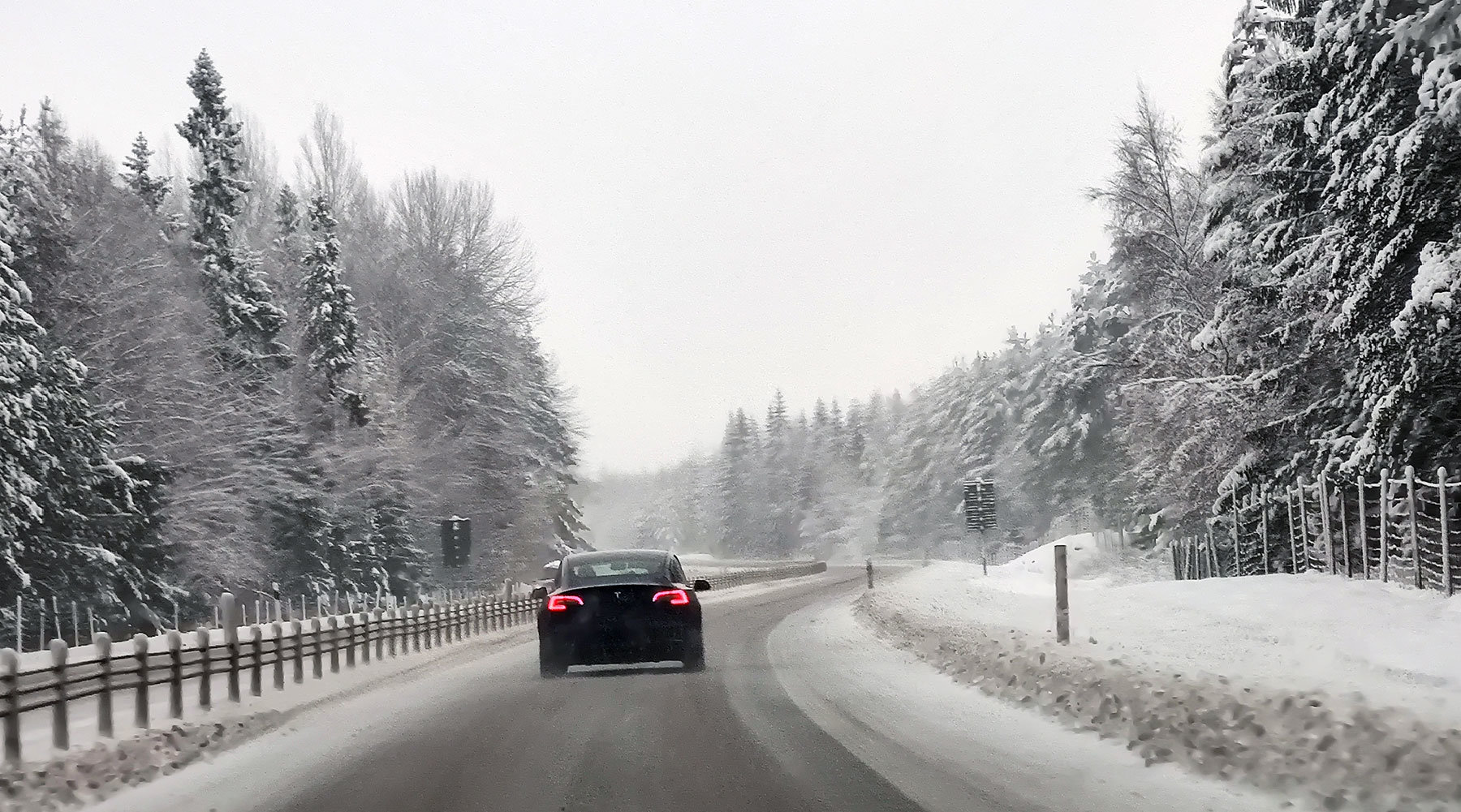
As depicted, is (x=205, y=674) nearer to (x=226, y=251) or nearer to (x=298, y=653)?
(x=298, y=653)

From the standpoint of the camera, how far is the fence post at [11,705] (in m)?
11.9

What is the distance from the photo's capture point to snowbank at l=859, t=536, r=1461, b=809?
8992 mm

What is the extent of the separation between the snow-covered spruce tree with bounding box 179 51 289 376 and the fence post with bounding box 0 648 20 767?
37.0m

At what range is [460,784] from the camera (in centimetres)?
992

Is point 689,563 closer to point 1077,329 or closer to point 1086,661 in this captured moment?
point 1077,329

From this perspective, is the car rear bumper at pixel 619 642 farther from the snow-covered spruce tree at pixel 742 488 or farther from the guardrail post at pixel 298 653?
the snow-covered spruce tree at pixel 742 488

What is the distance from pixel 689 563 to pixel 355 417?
104 m

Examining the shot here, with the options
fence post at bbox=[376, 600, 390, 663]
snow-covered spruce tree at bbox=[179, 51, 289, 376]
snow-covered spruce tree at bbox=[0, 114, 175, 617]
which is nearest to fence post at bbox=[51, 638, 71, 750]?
fence post at bbox=[376, 600, 390, 663]

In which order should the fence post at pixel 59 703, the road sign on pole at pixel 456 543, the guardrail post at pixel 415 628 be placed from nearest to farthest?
the fence post at pixel 59 703 < the guardrail post at pixel 415 628 < the road sign on pole at pixel 456 543

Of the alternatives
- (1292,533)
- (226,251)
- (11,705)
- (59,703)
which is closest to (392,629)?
(59,703)

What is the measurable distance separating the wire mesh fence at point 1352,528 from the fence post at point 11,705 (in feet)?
53.0

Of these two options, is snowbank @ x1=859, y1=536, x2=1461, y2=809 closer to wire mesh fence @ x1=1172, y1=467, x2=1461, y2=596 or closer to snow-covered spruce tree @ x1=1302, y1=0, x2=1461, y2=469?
wire mesh fence @ x1=1172, y1=467, x2=1461, y2=596

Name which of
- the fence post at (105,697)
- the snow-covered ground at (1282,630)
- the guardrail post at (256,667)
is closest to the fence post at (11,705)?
the fence post at (105,697)

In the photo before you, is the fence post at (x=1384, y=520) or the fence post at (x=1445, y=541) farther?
the fence post at (x=1384, y=520)
